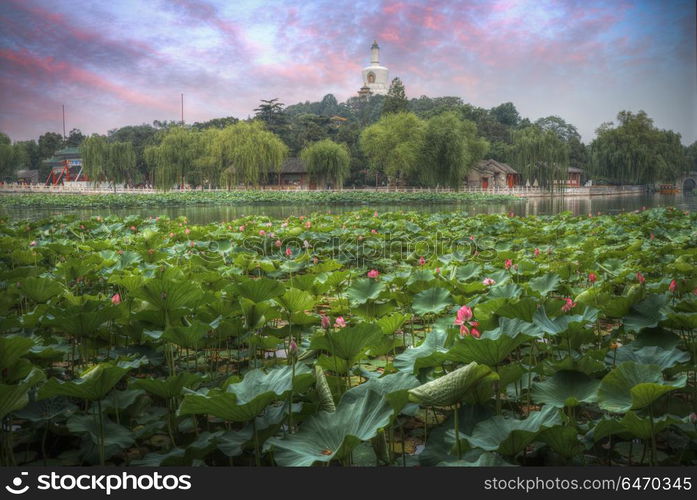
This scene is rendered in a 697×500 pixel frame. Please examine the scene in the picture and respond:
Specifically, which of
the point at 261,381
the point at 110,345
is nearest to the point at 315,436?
the point at 261,381

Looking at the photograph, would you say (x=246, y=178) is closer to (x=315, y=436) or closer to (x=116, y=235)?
(x=116, y=235)

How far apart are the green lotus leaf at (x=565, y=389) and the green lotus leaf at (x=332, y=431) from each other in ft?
1.02

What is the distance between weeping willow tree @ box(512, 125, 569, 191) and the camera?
1697 centimetres

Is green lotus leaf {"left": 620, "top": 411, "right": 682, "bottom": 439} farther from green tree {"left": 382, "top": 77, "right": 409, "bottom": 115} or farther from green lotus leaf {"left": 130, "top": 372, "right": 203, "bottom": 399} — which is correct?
green tree {"left": 382, "top": 77, "right": 409, "bottom": 115}

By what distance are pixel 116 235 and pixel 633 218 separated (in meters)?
4.38

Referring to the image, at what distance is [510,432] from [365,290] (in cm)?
83

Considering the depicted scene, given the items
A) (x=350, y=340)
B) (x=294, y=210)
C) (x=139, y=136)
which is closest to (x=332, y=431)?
(x=350, y=340)

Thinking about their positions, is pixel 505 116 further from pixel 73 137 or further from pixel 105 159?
pixel 73 137

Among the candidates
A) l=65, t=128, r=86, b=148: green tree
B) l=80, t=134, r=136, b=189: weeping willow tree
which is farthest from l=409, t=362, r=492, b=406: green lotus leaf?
l=80, t=134, r=136, b=189: weeping willow tree

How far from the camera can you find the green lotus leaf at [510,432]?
30.7 inches

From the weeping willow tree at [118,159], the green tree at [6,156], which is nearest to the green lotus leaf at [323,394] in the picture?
the green tree at [6,156]

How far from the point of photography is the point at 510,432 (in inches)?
30.7

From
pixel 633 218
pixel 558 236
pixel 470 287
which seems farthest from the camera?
pixel 633 218

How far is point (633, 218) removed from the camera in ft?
15.9
